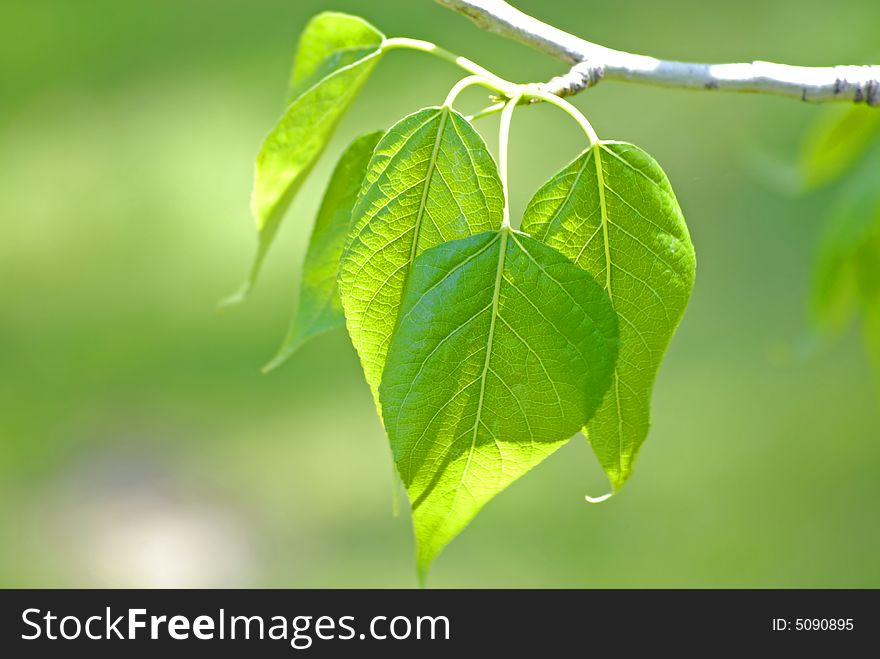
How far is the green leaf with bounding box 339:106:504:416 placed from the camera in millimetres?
467

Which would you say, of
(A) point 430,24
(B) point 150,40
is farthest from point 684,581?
(B) point 150,40

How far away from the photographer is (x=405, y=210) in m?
0.47

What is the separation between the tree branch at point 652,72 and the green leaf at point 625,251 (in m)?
0.05

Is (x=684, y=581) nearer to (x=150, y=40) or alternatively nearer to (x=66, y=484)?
(x=66, y=484)

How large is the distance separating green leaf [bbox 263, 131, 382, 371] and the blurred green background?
0.60 meters

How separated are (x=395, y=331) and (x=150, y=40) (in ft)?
10.5

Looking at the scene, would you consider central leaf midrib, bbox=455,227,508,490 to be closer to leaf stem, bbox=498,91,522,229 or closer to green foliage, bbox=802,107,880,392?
leaf stem, bbox=498,91,522,229

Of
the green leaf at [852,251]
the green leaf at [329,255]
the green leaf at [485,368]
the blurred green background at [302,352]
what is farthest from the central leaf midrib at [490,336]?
the blurred green background at [302,352]

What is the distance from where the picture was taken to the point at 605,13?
3.29 metres

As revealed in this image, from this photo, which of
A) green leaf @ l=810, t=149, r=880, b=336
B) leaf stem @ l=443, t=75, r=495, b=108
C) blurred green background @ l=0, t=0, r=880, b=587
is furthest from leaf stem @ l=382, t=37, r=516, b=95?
blurred green background @ l=0, t=0, r=880, b=587

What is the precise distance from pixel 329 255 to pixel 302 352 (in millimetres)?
1939

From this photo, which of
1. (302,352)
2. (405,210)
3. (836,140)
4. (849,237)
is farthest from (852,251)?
(302,352)

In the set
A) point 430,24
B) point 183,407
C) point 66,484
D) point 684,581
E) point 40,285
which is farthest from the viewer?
point 430,24

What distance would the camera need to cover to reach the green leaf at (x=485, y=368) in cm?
46
